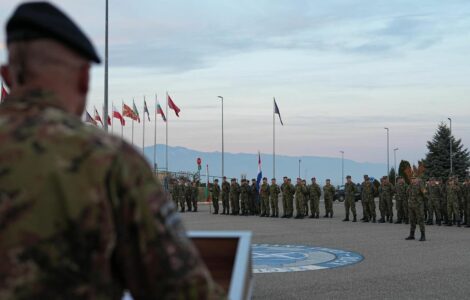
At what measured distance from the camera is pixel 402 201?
72.4ft

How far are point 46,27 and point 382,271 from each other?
9833mm

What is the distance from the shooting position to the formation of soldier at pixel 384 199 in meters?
16.5

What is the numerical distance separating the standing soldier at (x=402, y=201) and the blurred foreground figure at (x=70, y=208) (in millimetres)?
21199

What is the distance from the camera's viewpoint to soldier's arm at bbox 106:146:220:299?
1.33 m

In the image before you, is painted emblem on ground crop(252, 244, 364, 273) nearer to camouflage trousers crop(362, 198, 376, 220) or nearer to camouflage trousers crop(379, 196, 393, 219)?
camouflage trousers crop(379, 196, 393, 219)

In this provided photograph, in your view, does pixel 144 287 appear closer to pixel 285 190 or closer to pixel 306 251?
pixel 306 251

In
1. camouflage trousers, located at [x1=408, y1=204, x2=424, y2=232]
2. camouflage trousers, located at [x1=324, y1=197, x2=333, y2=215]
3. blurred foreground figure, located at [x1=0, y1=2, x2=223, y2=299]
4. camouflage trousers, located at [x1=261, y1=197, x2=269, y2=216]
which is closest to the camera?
blurred foreground figure, located at [x1=0, y1=2, x2=223, y2=299]

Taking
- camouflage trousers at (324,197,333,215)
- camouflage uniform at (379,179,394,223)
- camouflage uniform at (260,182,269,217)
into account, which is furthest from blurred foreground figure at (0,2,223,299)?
camouflage uniform at (260,182,269,217)

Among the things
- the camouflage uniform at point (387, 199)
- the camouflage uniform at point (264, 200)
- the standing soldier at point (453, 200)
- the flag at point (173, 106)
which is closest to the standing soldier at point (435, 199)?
the standing soldier at point (453, 200)

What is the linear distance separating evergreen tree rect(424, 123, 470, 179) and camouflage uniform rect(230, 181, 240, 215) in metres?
26.7

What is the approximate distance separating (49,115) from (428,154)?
53058 millimetres

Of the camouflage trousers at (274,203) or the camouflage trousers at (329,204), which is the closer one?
the camouflage trousers at (329,204)

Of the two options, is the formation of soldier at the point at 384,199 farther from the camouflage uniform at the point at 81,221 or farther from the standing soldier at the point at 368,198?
the camouflage uniform at the point at 81,221

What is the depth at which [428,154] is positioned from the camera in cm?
5188
